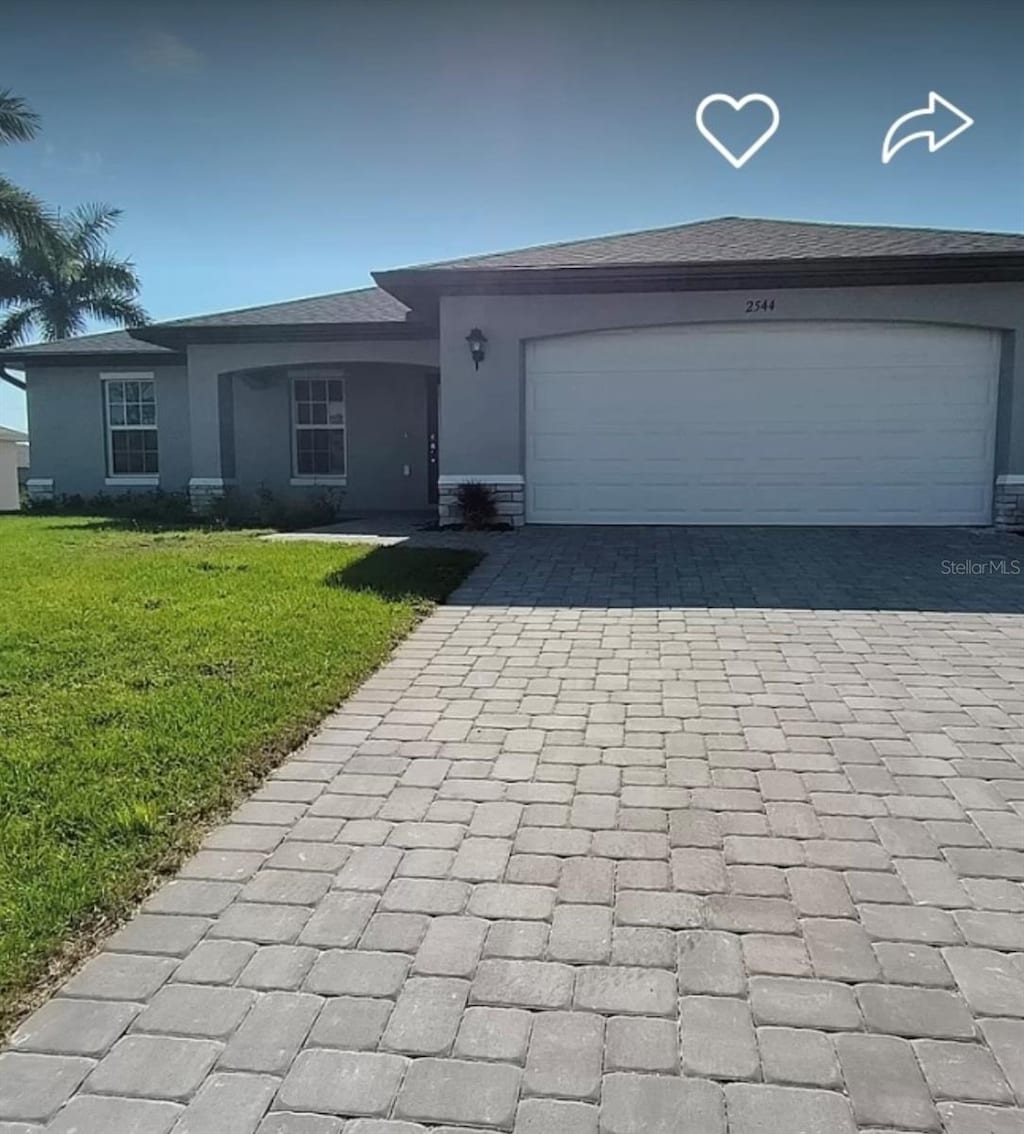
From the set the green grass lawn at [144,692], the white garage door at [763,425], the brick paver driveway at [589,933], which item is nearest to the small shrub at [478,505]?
the white garage door at [763,425]

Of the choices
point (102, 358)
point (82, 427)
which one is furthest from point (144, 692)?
point (82, 427)

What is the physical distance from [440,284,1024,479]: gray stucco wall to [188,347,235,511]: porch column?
548 cm

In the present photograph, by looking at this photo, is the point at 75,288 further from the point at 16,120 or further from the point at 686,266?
the point at 686,266

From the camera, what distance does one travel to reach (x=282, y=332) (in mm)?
14148

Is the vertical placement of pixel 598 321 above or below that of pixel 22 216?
below

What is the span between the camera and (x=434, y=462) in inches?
616

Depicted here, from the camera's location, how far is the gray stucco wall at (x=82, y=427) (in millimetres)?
16641

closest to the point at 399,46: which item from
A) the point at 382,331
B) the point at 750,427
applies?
the point at 382,331

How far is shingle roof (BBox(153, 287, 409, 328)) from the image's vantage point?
14.2 m

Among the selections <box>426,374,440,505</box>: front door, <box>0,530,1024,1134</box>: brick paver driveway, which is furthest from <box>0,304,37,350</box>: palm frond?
<box>0,530,1024,1134</box>: brick paver driveway

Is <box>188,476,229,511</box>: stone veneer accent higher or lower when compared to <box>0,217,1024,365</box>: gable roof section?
lower

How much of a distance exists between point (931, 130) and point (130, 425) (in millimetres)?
15231

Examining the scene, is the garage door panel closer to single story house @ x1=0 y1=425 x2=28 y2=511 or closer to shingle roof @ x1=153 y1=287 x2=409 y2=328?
shingle roof @ x1=153 y1=287 x2=409 y2=328

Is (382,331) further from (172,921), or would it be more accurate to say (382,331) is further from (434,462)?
(172,921)
